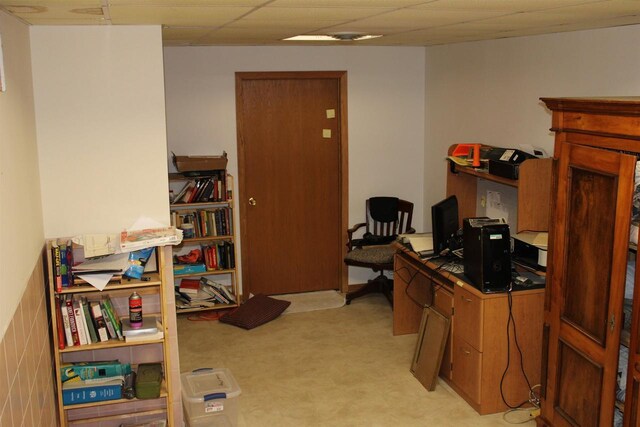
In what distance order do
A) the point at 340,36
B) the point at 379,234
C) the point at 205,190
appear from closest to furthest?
1. the point at 340,36
2. the point at 205,190
3. the point at 379,234

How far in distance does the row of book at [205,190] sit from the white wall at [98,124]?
229 cm

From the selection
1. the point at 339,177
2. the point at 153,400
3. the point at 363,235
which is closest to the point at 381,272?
the point at 363,235

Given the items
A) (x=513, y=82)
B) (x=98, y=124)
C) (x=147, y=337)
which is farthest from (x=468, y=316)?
(x=98, y=124)

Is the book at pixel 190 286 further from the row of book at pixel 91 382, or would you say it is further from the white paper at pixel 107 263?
the white paper at pixel 107 263

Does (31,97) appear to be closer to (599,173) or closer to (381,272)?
(599,173)

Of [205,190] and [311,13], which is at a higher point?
[311,13]

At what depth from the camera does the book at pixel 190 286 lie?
6211 millimetres

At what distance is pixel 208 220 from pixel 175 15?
3152mm

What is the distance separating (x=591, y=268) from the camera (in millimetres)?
3295

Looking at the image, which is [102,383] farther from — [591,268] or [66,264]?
[591,268]

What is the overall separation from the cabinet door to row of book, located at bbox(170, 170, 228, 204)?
3217 millimetres

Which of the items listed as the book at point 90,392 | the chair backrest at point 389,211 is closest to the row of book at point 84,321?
the book at point 90,392

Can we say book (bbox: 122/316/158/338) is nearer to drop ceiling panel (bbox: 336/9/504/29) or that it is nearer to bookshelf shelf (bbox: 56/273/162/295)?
bookshelf shelf (bbox: 56/273/162/295)

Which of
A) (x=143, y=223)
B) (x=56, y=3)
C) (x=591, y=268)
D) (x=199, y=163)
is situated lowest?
(x=591, y=268)
